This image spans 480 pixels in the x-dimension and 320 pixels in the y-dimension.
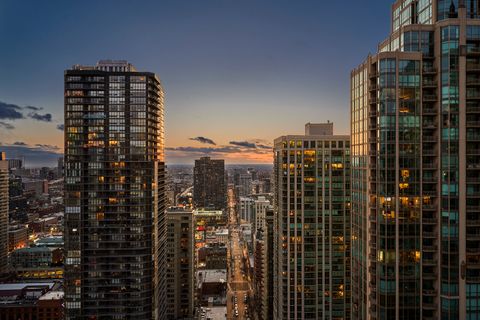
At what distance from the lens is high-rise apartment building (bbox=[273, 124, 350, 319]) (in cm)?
10888

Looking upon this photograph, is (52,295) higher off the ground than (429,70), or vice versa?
(429,70)

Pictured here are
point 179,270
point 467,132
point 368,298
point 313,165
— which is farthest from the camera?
→ point 179,270

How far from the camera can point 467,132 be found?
195 feet

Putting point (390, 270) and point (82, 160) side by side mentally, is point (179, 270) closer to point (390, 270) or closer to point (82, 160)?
point (82, 160)

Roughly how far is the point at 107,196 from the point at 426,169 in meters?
77.2

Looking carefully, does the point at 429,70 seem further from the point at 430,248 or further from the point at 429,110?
the point at 430,248

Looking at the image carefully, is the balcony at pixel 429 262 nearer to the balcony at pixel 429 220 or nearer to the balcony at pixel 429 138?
the balcony at pixel 429 220

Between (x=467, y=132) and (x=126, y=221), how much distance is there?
81062 millimetres

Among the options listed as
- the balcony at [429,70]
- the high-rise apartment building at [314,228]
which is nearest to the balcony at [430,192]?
the balcony at [429,70]

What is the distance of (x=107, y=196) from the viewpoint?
104 meters

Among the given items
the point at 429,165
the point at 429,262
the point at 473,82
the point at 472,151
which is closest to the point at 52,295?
the point at 429,262

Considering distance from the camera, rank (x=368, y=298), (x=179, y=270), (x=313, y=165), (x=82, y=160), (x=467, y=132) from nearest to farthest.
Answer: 1. (x=467, y=132)
2. (x=368, y=298)
3. (x=82, y=160)
4. (x=313, y=165)
5. (x=179, y=270)

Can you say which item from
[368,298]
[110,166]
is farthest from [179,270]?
[368,298]

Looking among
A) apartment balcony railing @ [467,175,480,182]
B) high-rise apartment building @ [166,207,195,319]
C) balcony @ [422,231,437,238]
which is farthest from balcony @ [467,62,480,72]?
high-rise apartment building @ [166,207,195,319]
